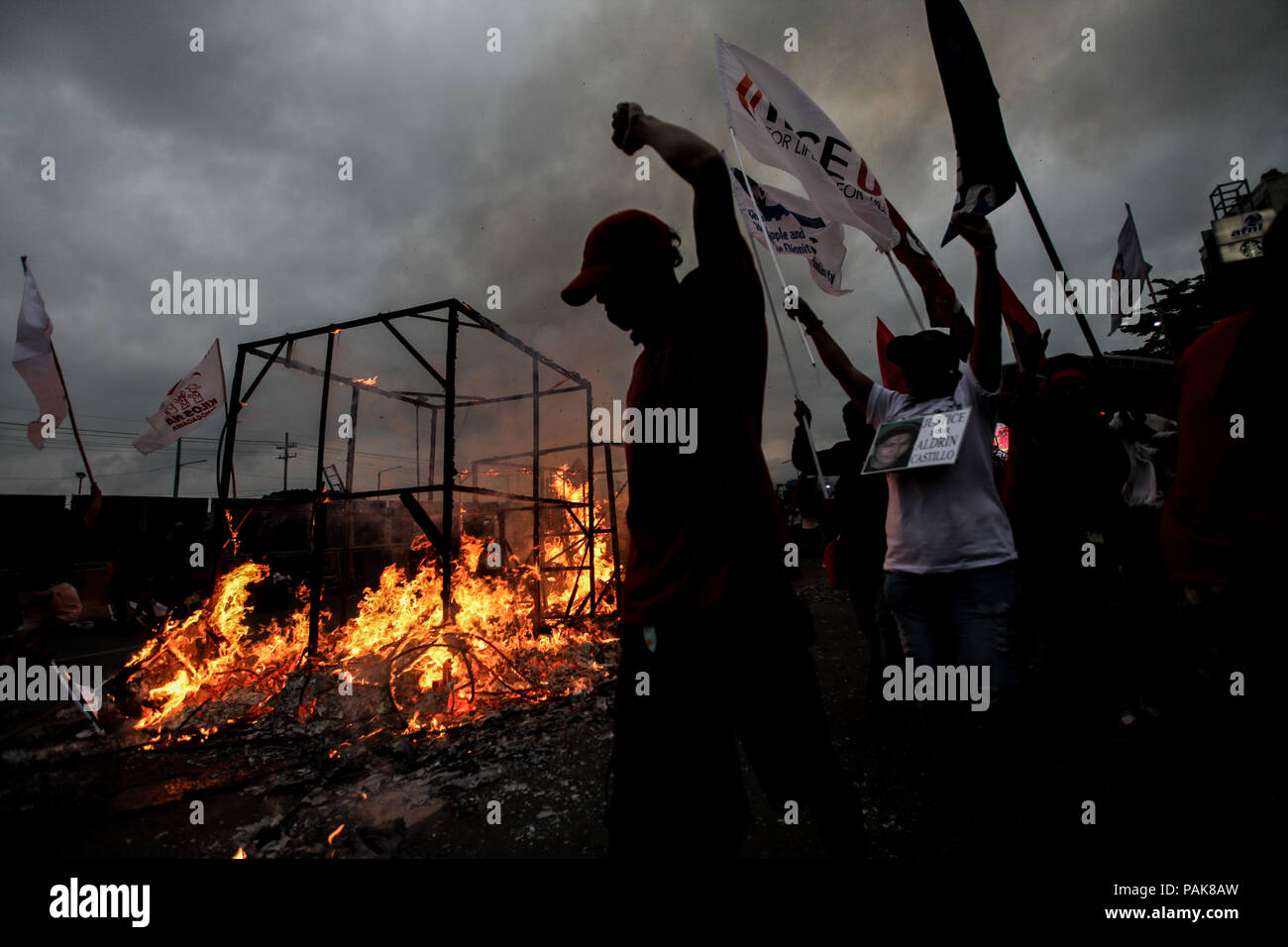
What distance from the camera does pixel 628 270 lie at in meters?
1.60

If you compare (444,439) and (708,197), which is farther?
(444,439)

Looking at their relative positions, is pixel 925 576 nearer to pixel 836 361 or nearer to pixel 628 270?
pixel 836 361

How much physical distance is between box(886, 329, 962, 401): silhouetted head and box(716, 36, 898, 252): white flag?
145 cm

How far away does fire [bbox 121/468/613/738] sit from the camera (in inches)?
193

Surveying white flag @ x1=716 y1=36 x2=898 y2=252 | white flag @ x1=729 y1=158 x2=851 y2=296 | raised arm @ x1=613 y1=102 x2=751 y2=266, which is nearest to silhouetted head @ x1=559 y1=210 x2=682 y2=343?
raised arm @ x1=613 y1=102 x2=751 y2=266

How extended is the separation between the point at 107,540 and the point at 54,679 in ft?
21.3

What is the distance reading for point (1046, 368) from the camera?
14.6ft

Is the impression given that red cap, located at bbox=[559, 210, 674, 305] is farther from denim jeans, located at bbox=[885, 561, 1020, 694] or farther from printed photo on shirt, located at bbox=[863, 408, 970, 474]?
denim jeans, located at bbox=[885, 561, 1020, 694]

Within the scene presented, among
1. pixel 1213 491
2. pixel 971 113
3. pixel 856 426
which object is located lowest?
pixel 1213 491

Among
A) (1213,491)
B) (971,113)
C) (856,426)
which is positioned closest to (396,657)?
(856,426)

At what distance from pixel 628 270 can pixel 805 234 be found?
340 centimetres

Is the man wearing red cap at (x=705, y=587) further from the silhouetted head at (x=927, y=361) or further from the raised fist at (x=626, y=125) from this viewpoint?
Answer: the silhouetted head at (x=927, y=361)

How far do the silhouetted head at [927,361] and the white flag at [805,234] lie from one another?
5.87 ft
